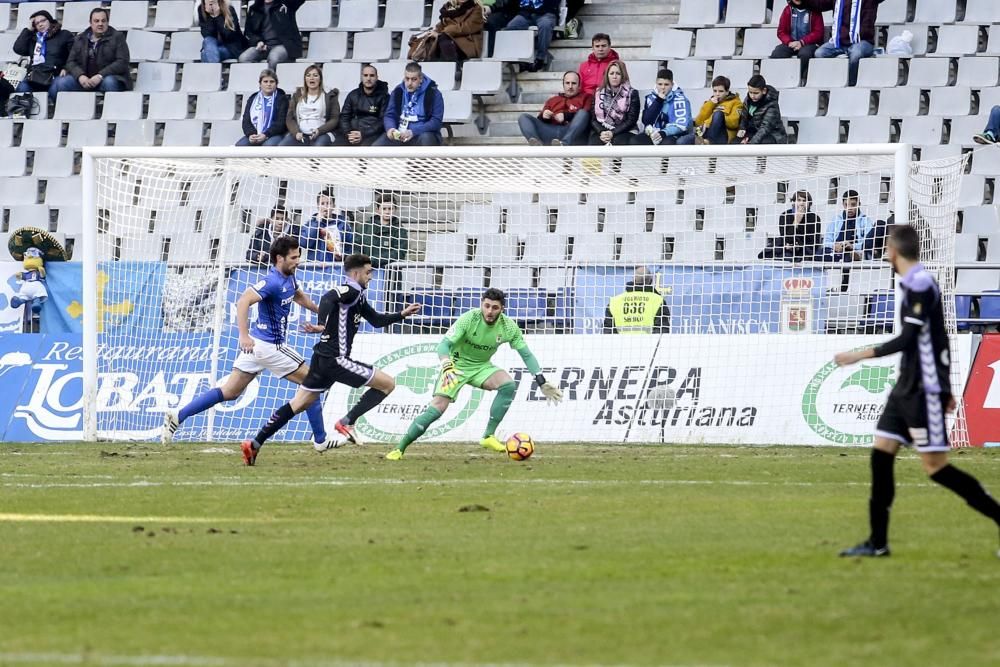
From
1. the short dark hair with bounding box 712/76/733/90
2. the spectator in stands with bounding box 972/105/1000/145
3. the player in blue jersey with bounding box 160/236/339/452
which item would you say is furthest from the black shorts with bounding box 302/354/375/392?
the spectator in stands with bounding box 972/105/1000/145

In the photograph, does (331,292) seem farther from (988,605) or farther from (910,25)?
(910,25)

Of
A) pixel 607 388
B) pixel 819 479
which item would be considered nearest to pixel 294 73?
pixel 607 388

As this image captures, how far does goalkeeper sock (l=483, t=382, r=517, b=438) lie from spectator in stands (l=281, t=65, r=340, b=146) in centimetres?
794

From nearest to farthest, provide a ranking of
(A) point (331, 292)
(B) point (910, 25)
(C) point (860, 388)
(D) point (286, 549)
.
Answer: (D) point (286, 549), (A) point (331, 292), (C) point (860, 388), (B) point (910, 25)

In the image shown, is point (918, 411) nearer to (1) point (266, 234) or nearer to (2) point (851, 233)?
(2) point (851, 233)

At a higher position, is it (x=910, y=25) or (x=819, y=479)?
(x=910, y=25)

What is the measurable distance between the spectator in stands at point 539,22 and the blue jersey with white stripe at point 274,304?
1051 centimetres

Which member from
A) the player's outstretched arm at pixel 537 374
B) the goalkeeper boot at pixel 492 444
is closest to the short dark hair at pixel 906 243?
the player's outstretched arm at pixel 537 374

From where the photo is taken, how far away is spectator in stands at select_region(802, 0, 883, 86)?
2380 centimetres

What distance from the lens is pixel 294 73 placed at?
26297 millimetres

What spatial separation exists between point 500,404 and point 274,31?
1204cm

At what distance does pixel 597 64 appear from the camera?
23859mm

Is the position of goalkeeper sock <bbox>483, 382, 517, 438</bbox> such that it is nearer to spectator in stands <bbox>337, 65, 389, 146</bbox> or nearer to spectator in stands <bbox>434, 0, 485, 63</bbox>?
spectator in stands <bbox>337, 65, 389, 146</bbox>

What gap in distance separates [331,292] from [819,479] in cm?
579
